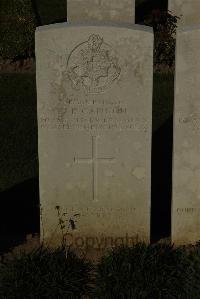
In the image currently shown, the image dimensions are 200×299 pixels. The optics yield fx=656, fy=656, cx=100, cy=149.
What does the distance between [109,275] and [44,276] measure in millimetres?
580

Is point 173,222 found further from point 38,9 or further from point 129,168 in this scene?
point 38,9

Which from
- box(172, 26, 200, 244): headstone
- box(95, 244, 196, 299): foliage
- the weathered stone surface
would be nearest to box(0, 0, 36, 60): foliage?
the weathered stone surface

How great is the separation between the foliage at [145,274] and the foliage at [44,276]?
19 cm

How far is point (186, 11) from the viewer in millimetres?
12352

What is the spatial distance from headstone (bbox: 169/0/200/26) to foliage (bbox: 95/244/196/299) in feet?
23.1

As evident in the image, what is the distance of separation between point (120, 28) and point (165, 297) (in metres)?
2.50

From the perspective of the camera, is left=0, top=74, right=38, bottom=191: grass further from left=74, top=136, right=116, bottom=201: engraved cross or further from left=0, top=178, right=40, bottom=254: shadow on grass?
Answer: left=74, top=136, right=116, bottom=201: engraved cross

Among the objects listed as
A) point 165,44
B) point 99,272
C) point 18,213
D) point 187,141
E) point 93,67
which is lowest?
point 99,272

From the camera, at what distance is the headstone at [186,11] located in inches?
483

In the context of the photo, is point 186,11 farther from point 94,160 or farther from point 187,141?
point 94,160

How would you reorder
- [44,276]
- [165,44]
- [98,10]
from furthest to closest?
[165,44], [98,10], [44,276]

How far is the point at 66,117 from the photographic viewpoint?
6414 mm

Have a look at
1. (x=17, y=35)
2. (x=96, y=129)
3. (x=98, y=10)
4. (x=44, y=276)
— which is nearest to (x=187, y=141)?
(x=96, y=129)

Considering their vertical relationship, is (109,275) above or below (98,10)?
below
